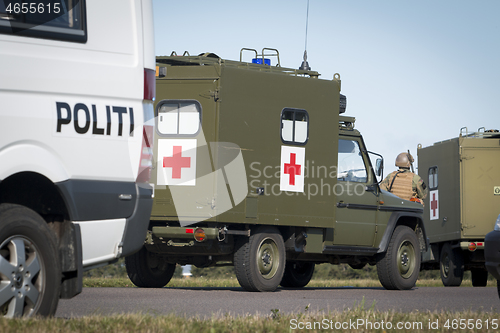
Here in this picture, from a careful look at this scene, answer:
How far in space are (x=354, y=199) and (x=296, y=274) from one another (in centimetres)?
259

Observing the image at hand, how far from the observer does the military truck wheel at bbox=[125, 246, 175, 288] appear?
38.2ft

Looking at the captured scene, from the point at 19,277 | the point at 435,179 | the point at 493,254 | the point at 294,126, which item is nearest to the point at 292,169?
the point at 294,126

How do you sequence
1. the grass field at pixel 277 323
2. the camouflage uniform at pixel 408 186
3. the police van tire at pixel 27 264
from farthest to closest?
the camouflage uniform at pixel 408 186 → the police van tire at pixel 27 264 → the grass field at pixel 277 323

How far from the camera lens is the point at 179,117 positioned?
1070 centimetres

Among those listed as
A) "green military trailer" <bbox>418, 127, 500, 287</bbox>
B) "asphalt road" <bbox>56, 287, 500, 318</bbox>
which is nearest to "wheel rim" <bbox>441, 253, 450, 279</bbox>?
"green military trailer" <bbox>418, 127, 500, 287</bbox>

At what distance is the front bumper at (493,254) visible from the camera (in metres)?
8.84

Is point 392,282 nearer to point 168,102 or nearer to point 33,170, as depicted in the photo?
point 168,102

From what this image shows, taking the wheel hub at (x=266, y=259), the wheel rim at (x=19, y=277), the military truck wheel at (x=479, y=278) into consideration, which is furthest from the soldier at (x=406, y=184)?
the wheel rim at (x=19, y=277)

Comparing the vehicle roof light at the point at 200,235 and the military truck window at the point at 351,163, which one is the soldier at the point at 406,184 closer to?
the military truck window at the point at 351,163

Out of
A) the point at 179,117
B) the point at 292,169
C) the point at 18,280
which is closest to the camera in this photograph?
the point at 18,280

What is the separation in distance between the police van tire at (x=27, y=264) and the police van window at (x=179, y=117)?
4894 mm

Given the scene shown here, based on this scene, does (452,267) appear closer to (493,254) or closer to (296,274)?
(296,274)

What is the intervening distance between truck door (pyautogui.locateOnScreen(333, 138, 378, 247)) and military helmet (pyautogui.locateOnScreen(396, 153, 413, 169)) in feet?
5.27

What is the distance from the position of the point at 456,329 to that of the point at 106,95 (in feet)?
10.7
